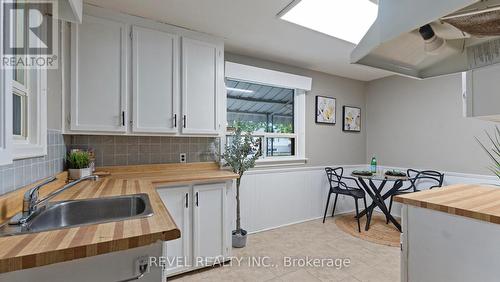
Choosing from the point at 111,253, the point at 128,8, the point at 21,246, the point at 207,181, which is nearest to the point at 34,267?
the point at 21,246

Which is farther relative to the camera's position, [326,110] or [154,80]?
[326,110]

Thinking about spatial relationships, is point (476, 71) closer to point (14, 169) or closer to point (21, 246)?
point (21, 246)

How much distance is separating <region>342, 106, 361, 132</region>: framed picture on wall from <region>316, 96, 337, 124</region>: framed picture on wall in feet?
0.76

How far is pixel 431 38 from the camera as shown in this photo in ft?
2.86

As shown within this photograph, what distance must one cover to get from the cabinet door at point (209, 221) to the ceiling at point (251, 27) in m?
1.60

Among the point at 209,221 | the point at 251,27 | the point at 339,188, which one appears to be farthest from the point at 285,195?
the point at 251,27

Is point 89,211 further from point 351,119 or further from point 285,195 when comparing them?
point 351,119

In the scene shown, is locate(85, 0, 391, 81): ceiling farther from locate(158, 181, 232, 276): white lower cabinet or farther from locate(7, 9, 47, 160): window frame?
locate(158, 181, 232, 276): white lower cabinet

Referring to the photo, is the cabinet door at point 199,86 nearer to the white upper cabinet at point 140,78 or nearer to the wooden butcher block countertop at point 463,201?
the white upper cabinet at point 140,78

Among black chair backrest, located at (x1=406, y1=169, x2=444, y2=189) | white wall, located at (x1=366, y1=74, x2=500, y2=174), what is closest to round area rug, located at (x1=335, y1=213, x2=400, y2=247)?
black chair backrest, located at (x1=406, y1=169, x2=444, y2=189)

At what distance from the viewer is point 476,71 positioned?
39.8 inches

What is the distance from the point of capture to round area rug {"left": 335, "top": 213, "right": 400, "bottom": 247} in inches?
113

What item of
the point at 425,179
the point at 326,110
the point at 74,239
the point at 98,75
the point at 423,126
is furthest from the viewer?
the point at 326,110

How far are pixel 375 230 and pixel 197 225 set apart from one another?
251 centimetres
